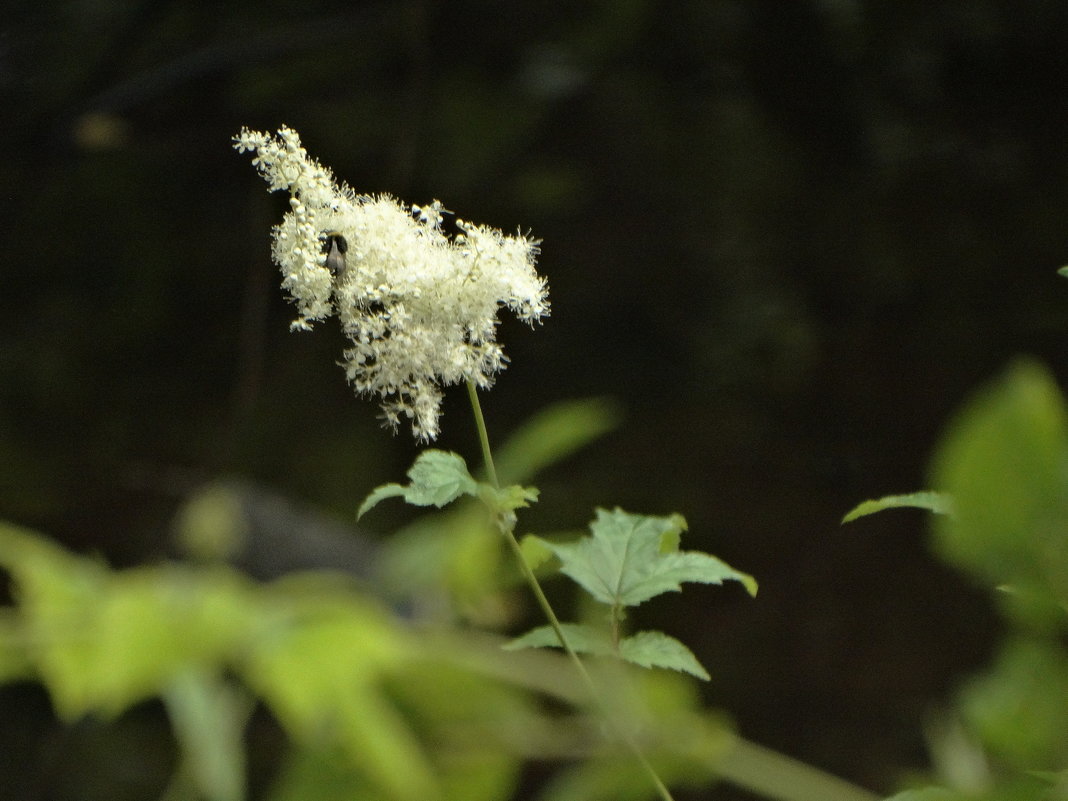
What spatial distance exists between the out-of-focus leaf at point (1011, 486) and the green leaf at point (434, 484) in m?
0.16

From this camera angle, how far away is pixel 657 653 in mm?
245

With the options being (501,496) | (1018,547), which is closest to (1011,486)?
(1018,547)

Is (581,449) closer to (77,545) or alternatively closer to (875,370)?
(875,370)

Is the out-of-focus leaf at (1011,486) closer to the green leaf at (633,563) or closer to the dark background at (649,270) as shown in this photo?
the green leaf at (633,563)

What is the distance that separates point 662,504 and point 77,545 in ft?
1.85

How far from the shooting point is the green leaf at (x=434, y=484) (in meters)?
0.24

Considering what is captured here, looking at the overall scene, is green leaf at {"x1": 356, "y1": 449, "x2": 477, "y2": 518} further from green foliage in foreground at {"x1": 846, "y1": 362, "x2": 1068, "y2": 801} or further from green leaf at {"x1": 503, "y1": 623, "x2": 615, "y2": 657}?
green foliage in foreground at {"x1": 846, "y1": 362, "x2": 1068, "y2": 801}

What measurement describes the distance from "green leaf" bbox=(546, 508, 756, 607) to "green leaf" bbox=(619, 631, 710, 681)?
10 millimetres

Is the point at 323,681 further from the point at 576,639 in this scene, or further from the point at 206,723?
the point at 576,639

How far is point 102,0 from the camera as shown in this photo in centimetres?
91

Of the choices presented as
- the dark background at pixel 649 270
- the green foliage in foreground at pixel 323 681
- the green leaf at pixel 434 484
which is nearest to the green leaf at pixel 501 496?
the green leaf at pixel 434 484

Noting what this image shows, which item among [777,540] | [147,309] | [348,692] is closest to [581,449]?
[777,540]

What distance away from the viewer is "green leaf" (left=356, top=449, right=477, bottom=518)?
0.78 ft

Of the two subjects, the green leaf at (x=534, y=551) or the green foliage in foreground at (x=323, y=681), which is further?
the green leaf at (x=534, y=551)
